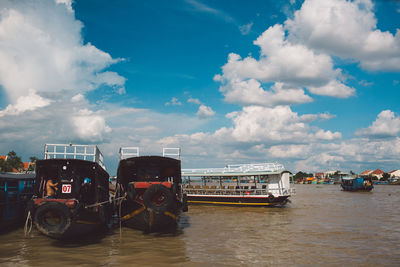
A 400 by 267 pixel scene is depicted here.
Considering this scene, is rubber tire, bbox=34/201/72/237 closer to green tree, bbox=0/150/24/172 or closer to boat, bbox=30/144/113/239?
boat, bbox=30/144/113/239

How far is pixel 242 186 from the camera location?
83.2 ft

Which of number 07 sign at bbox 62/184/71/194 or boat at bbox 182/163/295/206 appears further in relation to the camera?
boat at bbox 182/163/295/206

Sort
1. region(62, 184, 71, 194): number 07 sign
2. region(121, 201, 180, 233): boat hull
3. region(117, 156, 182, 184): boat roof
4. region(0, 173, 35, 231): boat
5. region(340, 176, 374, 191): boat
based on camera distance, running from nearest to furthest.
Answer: region(121, 201, 180, 233): boat hull → region(62, 184, 71, 194): number 07 sign → region(0, 173, 35, 231): boat → region(117, 156, 182, 184): boat roof → region(340, 176, 374, 191): boat

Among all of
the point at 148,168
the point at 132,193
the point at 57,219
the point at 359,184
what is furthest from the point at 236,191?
the point at 359,184

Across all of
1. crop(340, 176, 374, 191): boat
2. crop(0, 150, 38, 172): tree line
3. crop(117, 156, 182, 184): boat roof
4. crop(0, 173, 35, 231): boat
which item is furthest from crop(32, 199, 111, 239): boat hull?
crop(0, 150, 38, 172): tree line

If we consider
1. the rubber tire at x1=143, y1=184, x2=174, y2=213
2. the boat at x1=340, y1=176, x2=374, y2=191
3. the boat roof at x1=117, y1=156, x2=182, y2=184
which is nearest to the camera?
the rubber tire at x1=143, y1=184, x2=174, y2=213

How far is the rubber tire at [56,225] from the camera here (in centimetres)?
954

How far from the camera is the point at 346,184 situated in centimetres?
5338

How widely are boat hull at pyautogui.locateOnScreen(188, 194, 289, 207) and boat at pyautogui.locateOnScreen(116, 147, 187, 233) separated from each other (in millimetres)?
11096

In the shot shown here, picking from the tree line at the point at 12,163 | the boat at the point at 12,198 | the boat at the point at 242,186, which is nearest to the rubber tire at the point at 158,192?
the boat at the point at 12,198

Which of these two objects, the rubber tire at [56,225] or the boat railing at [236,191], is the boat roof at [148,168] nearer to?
the rubber tire at [56,225]

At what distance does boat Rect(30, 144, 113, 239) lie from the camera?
9.62 meters

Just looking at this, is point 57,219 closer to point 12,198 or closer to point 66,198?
point 66,198

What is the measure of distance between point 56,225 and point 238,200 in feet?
54.4
